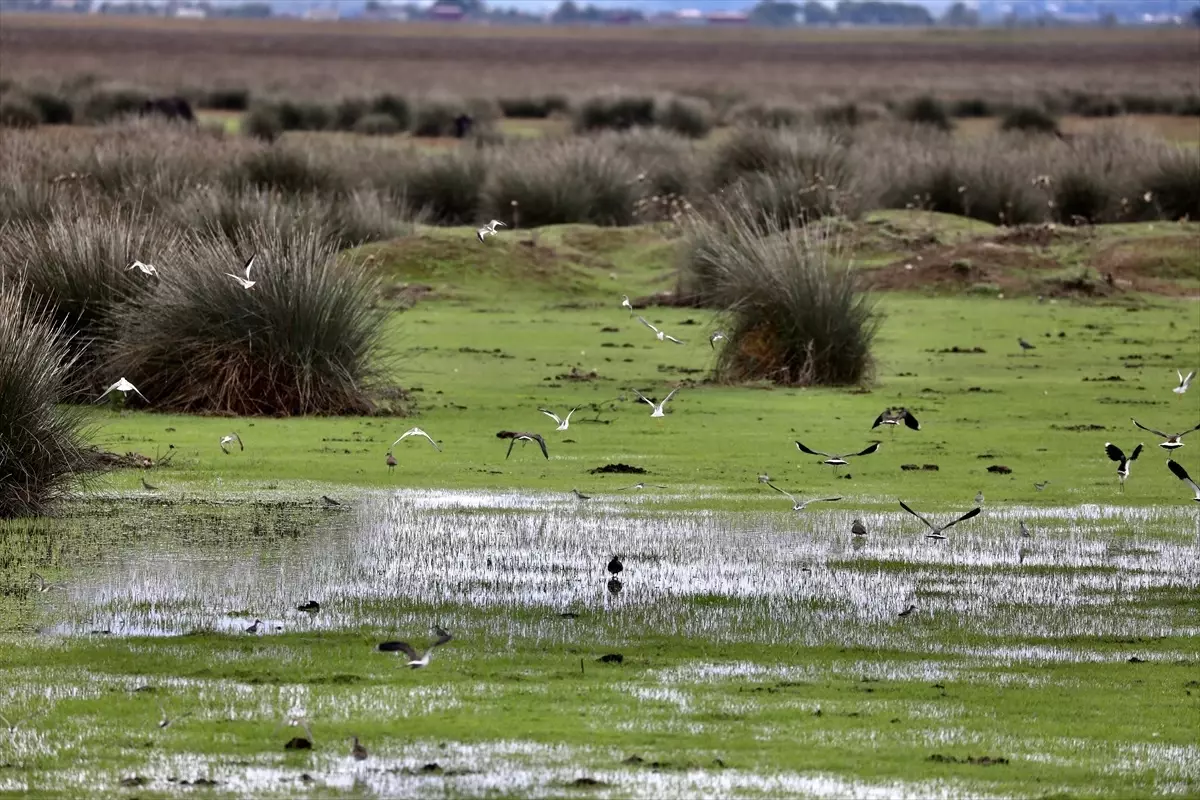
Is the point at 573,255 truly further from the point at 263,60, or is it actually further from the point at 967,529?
the point at 263,60

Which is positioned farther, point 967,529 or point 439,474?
point 439,474

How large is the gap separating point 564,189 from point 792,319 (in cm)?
1640

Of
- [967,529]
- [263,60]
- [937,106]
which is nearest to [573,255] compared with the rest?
[967,529]

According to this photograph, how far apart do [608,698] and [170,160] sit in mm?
23530

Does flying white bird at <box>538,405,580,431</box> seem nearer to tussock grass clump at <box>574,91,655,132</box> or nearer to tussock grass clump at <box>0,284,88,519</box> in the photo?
tussock grass clump at <box>0,284,88,519</box>

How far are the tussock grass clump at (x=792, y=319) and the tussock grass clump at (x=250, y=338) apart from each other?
4.09 meters

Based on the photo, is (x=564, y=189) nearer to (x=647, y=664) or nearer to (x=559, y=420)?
(x=559, y=420)

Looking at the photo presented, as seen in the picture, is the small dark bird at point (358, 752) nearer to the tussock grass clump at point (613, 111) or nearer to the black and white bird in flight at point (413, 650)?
the black and white bird in flight at point (413, 650)

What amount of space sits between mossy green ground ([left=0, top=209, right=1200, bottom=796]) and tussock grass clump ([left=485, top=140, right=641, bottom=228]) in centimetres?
1447

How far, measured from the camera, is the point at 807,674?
28.3 feet

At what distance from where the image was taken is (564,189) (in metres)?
35.3

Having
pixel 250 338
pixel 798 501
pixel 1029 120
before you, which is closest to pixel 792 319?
pixel 250 338

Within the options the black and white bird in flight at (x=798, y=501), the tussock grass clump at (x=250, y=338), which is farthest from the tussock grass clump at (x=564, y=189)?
the black and white bird in flight at (x=798, y=501)

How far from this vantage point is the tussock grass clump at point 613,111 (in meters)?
61.7
